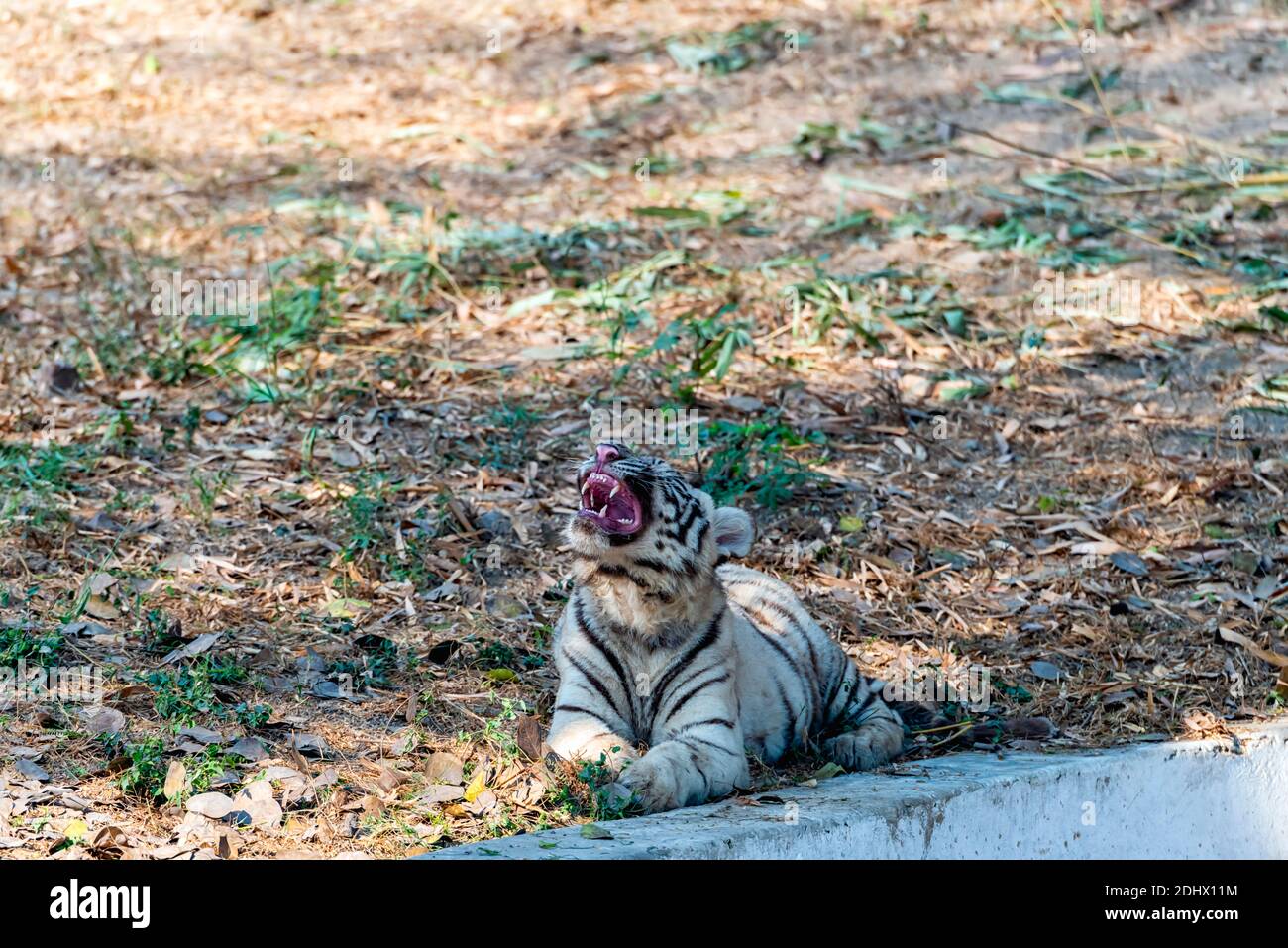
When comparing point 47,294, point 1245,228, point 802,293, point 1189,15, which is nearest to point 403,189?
point 47,294

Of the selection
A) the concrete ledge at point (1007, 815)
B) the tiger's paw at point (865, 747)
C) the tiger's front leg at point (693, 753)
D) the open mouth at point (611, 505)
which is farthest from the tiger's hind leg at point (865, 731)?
the open mouth at point (611, 505)

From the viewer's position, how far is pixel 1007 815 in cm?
427

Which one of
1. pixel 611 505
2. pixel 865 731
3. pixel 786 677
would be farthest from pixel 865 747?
pixel 611 505

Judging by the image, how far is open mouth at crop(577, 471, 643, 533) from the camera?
4309 millimetres

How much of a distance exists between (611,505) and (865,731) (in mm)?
1038

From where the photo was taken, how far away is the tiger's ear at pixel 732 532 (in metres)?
4.50

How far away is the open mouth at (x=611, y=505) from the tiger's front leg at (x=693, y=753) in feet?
1.60

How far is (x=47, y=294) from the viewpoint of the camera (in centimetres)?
797

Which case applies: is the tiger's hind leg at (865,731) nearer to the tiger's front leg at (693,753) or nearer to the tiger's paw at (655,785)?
the tiger's front leg at (693,753)

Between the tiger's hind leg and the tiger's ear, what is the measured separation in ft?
2.13

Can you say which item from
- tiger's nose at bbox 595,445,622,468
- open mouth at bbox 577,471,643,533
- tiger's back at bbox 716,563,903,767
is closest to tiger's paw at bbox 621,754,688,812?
tiger's back at bbox 716,563,903,767

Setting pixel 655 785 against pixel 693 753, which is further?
pixel 693 753

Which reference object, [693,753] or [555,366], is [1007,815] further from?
[555,366]

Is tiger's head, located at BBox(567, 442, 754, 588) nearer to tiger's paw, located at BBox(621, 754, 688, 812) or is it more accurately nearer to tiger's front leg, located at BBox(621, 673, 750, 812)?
tiger's front leg, located at BBox(621, 673, 750, 812)
